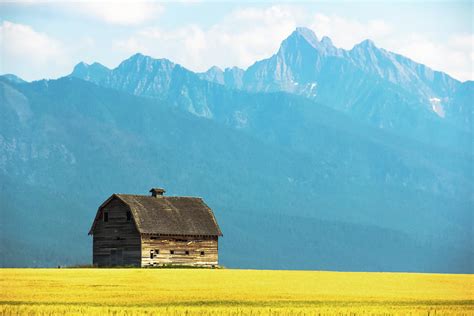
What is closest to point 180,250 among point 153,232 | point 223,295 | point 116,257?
point 153,232

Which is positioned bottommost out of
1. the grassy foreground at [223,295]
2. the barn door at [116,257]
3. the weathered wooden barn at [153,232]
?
the grassy foreground at [223,295]

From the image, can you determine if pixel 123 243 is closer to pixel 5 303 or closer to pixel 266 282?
pixel 266 282

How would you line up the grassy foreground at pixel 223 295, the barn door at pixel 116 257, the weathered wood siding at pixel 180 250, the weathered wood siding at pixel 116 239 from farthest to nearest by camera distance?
the barn door at pixel 116 257 < the weathered wood siding at pixel 116 239 < the weathered wood siding at pixel 180 250 < the grassy foreground at pixel 223 295

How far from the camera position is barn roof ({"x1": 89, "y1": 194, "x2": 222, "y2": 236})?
328 feet

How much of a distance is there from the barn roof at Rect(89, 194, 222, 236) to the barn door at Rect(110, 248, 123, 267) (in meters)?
4.00

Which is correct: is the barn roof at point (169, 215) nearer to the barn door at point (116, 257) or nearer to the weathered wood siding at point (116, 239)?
the weathered wood siding at point (116, 239)

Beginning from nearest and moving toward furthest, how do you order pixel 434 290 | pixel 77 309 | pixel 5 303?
pixel 77 309 < pixel 5 303 < pixel 434 290

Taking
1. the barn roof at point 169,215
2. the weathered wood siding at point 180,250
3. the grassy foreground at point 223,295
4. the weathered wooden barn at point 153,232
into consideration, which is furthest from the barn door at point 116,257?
the grassy foreground at point 223,295

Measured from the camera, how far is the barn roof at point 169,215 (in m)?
100

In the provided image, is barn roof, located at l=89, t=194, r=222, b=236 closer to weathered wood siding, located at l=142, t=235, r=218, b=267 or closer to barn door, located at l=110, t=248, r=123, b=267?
weathered wood siding, located at l=142, t=235, r=218, b=267

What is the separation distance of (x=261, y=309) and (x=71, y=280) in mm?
23014

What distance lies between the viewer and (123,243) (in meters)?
101

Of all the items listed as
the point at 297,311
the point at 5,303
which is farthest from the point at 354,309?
the point at 5,303

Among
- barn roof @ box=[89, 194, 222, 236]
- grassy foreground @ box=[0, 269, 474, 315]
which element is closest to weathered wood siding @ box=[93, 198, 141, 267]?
barn roof @ box=[89, 194, 222, 236]
